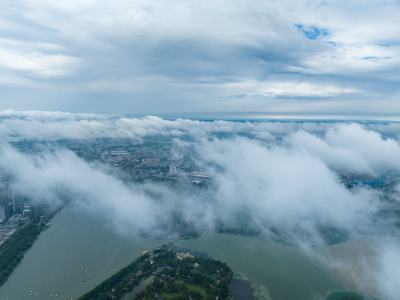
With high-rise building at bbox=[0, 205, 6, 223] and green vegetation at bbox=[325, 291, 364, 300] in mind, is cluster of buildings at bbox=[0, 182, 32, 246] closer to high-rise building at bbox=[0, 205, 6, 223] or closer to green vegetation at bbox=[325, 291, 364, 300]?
high-rise building at bbox=[0, 205, 6, 223]

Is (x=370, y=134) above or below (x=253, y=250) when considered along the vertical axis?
above

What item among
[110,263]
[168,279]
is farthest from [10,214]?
[168,279]

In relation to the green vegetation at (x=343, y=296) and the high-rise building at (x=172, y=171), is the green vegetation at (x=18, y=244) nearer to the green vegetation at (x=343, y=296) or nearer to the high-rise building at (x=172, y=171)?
the green vegetation at (x=343, y=296)

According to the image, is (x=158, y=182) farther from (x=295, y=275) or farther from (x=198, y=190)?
(x=295, y=275)

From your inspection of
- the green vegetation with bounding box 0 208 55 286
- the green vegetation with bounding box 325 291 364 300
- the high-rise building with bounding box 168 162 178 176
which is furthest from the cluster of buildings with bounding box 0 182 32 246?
the green vegetation with bounding box 325 291 364 300

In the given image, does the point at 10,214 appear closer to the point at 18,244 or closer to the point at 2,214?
the point at 2,214

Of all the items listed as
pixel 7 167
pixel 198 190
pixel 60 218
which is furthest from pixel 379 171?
pixel 7 167

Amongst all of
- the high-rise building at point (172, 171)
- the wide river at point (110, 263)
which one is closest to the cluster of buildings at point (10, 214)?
the wide river at point (110, 263)
